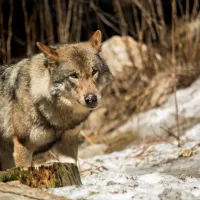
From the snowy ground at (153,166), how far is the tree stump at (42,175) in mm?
68

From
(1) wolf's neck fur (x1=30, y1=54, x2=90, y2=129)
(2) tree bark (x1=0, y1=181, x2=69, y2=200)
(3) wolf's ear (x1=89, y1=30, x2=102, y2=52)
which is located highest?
(3) wolf's ear (x1=89, y1=30, x2=102, y2=52)

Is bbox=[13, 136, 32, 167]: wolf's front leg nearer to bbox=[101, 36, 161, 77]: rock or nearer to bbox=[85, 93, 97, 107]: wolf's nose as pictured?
bbox=[85, 93, 97, 107]: wolf's nose

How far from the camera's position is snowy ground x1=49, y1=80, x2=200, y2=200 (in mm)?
3043

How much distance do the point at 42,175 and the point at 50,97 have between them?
1.23 meters

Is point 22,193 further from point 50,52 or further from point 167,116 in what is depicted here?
point 167,116

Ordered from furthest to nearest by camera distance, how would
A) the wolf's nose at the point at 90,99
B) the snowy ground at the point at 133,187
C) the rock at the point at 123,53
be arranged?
the rock at the point at 123,53 → the wolf's nose at the point at 90,99 → the snowy ground at the point at 133,187

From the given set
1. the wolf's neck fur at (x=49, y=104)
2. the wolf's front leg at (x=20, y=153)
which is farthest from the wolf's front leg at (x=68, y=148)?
the wolf's front leg at (x=20, y=153)

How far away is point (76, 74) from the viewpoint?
4.09 metres

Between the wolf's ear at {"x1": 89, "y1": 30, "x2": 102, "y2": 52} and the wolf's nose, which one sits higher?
the wolf's ear at {"x1": 89, "y1": 30, "x2": 102, "y2": 52}

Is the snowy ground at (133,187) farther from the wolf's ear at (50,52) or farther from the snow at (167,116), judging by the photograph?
the snow at (167,116)

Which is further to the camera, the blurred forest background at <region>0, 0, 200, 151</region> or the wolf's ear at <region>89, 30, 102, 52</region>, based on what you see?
the blurred forest background at <region>0, 0, 200, 151</region>

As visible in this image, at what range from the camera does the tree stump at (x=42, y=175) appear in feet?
10.1

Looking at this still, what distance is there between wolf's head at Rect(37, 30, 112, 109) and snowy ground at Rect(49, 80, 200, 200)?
665 millimetres

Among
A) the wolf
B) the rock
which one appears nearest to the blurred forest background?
the rock
